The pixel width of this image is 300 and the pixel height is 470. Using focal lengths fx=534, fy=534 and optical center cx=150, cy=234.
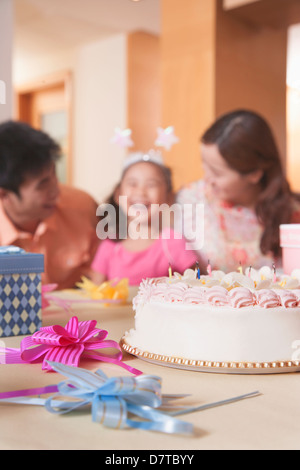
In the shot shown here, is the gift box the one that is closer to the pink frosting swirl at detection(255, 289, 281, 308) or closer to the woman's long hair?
the pink frosting swirl at detection(255, 289, 281, 308)

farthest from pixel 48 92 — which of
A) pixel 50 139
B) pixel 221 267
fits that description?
pixel 221 267

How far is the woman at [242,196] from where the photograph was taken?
2080 millimetres

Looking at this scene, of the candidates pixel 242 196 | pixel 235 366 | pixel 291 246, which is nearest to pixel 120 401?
pixel 235 366

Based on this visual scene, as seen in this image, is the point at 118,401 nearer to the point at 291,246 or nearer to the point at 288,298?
the point at 288,298

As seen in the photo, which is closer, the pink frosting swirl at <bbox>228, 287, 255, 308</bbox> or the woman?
the pink frosting swirl at <bbox>228, 287, 255, 308</bbox>

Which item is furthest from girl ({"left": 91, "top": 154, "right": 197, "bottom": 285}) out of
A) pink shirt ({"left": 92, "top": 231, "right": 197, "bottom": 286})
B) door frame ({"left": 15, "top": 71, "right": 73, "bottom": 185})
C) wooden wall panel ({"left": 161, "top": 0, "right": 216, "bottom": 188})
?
door frame ({"left": 15, "top": 71, "right": 73, "bottom": 185})

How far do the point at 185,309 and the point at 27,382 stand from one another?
18 cm

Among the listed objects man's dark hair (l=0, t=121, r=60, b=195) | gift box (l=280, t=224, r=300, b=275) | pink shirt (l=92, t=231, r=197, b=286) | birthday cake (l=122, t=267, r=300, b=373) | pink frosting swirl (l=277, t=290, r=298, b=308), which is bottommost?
pink shirt (l=92, t=231, r=197, b=286)

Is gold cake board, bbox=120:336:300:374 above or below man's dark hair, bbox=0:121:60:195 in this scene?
below

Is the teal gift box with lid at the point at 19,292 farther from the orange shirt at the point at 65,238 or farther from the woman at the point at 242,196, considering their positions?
the woman at the point at 242,196

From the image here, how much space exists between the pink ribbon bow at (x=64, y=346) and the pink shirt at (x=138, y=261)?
120 centimetres

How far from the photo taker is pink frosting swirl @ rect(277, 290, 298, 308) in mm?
596

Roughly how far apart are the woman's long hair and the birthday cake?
4.94ft
